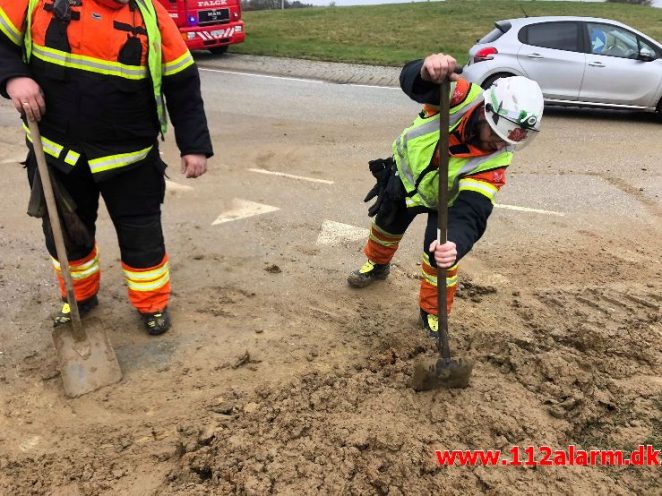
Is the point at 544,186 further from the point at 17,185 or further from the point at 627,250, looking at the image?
the point at 17,185

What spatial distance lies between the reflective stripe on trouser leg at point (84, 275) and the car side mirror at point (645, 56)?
8.74 meters

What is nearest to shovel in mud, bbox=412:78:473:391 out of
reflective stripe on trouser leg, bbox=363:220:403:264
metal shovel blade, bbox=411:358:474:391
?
metal shovel blade, bbox=411:358:474:391

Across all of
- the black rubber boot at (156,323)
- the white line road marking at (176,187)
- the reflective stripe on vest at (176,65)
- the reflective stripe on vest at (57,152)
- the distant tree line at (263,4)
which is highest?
the reflective stripe on vest at (176,65)

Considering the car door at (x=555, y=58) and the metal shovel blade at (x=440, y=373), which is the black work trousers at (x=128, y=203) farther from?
the car door at (x=555, y=58)

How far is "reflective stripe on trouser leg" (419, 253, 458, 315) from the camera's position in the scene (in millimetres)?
3461

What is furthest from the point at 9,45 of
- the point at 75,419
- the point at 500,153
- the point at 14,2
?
the point at 500,153

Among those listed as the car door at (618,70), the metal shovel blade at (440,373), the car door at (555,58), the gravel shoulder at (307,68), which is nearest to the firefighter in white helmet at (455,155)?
the metal shovel blade at (440,373)

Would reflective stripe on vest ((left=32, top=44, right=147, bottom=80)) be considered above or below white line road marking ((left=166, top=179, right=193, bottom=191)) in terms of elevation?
above

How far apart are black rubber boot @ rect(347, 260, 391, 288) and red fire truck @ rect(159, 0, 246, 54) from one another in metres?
9.51

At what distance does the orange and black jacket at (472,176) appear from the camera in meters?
2.99

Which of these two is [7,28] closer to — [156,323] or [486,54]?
[156,323]

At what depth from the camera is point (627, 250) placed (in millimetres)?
4863

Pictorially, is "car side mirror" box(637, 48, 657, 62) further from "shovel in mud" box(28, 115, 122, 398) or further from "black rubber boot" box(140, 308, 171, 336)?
"shovel in mud" box(28, 115, 122, 398)

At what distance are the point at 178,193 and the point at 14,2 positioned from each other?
297 centimetres
